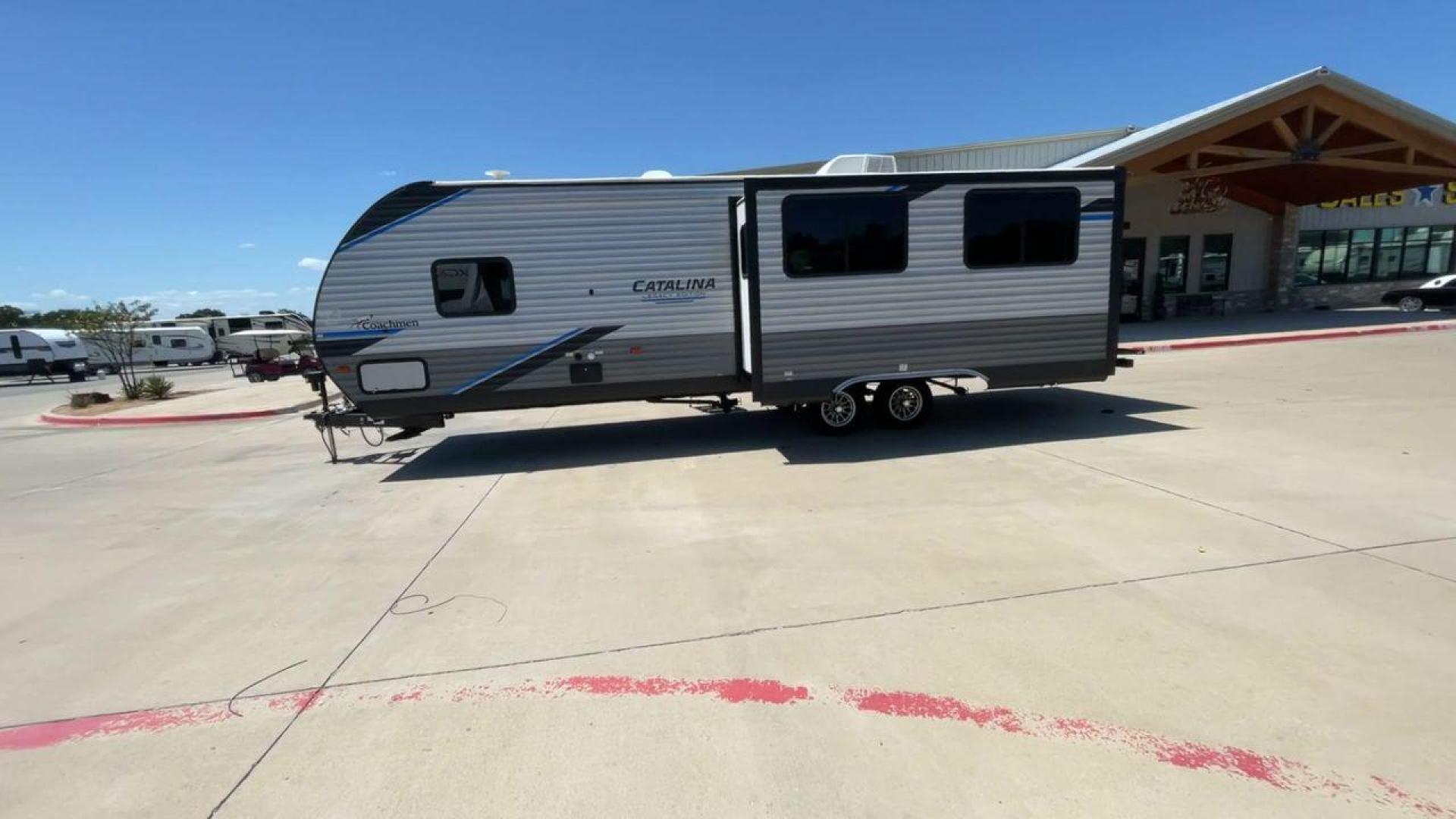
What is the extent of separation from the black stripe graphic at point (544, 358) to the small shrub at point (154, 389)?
628 inches

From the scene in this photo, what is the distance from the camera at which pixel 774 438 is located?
28.7 ft

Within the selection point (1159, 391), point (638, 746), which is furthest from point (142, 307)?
point (1159, 391)

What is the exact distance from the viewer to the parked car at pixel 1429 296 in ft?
69.4

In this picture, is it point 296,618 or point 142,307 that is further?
point 142,307

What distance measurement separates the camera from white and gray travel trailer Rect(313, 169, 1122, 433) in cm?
746

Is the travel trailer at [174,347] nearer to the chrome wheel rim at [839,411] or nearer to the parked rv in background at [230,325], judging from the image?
the parked rv in background at [230,325]

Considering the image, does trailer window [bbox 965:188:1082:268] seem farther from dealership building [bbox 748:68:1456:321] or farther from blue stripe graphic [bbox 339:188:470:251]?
dealership building [bbox 748:68:1456:321]

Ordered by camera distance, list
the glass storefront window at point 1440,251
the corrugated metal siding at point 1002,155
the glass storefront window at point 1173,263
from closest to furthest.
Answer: the corrugated metal siding at point 1002,155
the glass storefront window at point 1173,263
the glass storefront window at point 1440,251

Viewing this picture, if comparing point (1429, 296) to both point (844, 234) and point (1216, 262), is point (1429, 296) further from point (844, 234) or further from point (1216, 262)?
point (844, 234)

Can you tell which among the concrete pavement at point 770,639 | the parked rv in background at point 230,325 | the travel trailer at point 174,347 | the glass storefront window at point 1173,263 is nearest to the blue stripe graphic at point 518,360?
the concrete pavement at point 770,639

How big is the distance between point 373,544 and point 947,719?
4.74 meters

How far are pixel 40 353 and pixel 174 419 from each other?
85.3 feet

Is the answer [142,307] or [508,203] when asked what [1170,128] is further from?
[142,307]

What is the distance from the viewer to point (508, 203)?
7.49 meters
